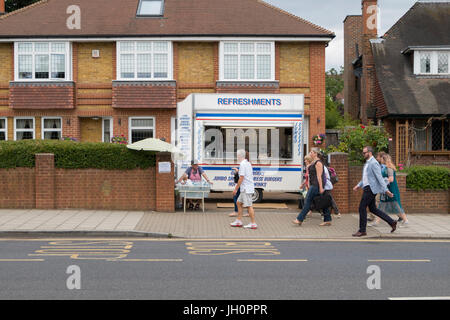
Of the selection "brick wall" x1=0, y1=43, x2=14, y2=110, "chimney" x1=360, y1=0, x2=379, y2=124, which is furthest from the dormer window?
"chimney" x1=360, y1=0, x2=379, y2=124

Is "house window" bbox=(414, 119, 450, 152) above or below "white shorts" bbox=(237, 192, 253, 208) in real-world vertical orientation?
above

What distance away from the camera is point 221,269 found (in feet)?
27.0

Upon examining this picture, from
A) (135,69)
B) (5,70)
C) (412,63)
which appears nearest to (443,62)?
(412,63)

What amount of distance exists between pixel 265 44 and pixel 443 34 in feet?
31.2

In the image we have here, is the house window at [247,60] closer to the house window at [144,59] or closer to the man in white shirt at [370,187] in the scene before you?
the house window at [144,59]

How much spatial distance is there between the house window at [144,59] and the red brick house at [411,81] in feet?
31.6

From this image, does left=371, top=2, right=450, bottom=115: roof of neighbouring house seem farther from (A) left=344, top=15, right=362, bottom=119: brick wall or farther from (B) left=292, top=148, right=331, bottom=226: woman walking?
→ (B) left=292, top=148, right=331, bottom=226: woman walking

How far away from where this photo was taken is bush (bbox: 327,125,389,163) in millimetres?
18756

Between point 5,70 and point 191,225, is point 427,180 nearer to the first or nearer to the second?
point 191,225

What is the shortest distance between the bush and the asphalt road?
7741 millimetres

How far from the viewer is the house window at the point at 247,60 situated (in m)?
22.3

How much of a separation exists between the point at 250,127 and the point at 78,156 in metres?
5.24

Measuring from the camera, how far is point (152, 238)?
1140cm
